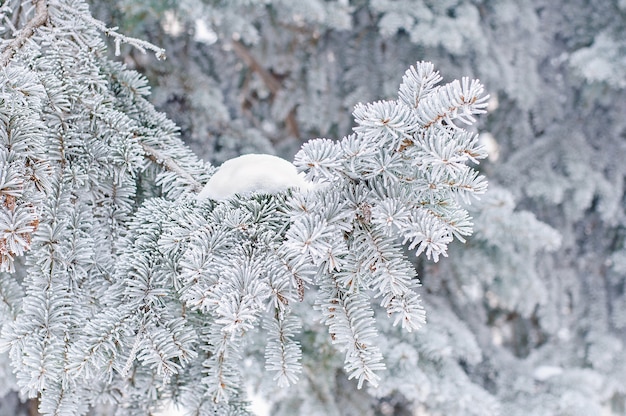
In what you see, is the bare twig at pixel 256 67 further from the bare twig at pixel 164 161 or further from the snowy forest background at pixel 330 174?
the bare twig at pixel 164 161

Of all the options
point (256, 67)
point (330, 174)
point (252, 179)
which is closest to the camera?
point (330, 174)

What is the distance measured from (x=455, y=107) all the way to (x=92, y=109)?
0.44m

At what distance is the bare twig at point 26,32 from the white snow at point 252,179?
0.26m

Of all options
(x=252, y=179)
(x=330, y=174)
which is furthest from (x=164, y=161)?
(x=330, y=174)

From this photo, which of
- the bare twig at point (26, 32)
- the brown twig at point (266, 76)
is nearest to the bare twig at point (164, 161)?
the bare twig at point (26, 32)

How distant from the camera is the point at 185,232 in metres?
0.62

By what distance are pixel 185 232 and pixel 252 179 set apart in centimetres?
10

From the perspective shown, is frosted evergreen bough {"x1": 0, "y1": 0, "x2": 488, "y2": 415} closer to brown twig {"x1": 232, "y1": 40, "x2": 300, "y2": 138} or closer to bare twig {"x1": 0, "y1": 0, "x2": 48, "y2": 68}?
bare twig {"x1": 0, "y1": 0, "x2": 48, "y2": 68}

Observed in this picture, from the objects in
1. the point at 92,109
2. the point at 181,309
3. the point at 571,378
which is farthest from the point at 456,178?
the point at 571,378

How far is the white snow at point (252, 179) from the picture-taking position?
66 centimetres

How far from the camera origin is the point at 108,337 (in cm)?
60

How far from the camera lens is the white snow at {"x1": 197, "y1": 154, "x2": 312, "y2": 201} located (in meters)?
0.66

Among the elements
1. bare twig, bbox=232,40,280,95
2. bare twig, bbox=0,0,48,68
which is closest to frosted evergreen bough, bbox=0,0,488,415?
bare twig, bbox=0,0,48,68

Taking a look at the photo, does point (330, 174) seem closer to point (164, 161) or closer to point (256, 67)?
point (164, 161)
